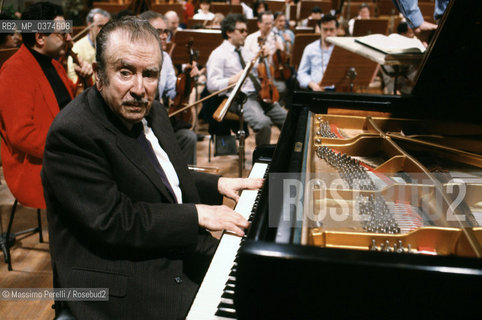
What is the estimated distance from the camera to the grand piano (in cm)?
84

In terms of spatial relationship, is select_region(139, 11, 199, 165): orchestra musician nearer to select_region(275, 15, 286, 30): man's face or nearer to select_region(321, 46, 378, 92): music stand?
select_region(321, 46, 378, 92): music stand

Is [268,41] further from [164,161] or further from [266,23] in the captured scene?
[164,161]

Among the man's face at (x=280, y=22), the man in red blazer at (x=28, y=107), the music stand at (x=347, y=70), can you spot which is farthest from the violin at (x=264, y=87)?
the man's face at (x=280, y=22)

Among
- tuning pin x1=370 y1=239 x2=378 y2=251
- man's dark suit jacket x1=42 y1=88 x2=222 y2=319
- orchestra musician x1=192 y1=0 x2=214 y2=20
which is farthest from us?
orchestra musician x1=192 y1=0 x2=214 y2=20

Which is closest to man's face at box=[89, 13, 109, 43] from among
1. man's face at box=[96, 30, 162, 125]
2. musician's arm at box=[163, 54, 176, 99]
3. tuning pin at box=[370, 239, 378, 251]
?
musician's arm at box=[163, 54, 176, 99]

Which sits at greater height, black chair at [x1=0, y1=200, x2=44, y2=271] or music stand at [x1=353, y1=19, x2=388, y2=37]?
music stand at [x1=353, y1=19, x2=388, y2=37]

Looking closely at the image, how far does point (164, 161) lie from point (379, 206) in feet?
3.03

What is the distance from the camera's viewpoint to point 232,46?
473 centimetres

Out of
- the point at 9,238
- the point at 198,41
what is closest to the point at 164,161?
the point at 9,238

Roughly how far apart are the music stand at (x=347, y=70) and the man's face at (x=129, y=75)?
3.17 metres

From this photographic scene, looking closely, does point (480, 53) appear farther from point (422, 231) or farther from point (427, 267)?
point (427, 267)

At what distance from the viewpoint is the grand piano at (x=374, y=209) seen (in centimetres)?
84

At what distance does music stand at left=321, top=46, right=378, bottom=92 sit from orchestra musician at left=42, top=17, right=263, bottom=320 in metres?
3.24

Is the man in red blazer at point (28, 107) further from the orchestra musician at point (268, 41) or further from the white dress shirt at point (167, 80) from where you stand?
the orchestra musician at point (268, 41)
